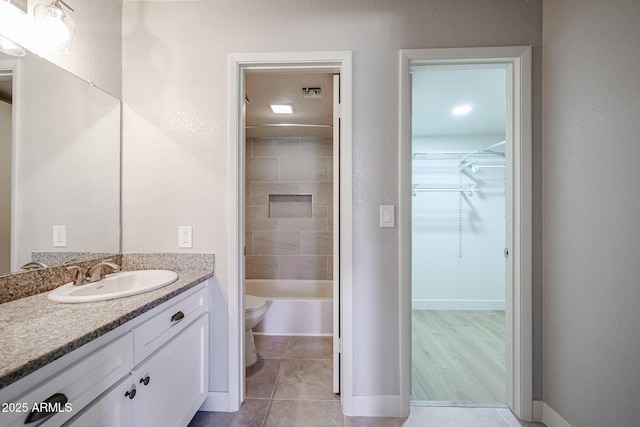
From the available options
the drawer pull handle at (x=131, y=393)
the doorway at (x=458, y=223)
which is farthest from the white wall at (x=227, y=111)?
the doorway at (x=458, y=223)

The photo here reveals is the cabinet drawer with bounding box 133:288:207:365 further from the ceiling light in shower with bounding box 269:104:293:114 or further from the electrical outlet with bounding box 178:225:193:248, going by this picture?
the ceiling light in shower with bounding box 269:104:293:114

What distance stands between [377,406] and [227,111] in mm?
1931

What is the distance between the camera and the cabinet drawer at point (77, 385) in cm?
62

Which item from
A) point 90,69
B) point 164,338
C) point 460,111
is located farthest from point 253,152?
point 164,338

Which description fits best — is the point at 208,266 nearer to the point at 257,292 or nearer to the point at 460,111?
the point at 257,292

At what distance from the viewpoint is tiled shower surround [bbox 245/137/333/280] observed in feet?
11.1

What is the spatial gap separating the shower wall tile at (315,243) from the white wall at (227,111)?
189cm

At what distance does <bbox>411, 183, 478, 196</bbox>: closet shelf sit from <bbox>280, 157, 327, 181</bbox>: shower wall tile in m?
1.20

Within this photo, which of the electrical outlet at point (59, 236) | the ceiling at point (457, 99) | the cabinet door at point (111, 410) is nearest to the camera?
the cabinet door at point (111, 410)

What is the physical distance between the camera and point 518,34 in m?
1.49

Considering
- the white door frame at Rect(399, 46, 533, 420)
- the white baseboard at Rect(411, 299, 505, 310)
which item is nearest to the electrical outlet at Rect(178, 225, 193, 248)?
the white door frame at Rect(399, 46, 533, 420)

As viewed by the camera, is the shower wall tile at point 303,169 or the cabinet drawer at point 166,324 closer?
the cabinet drawer at point 166,324

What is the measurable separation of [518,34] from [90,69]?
2.39 metres

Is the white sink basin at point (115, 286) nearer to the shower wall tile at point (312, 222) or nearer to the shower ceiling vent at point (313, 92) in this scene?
the shower ceiling vent at point (313, 92)
